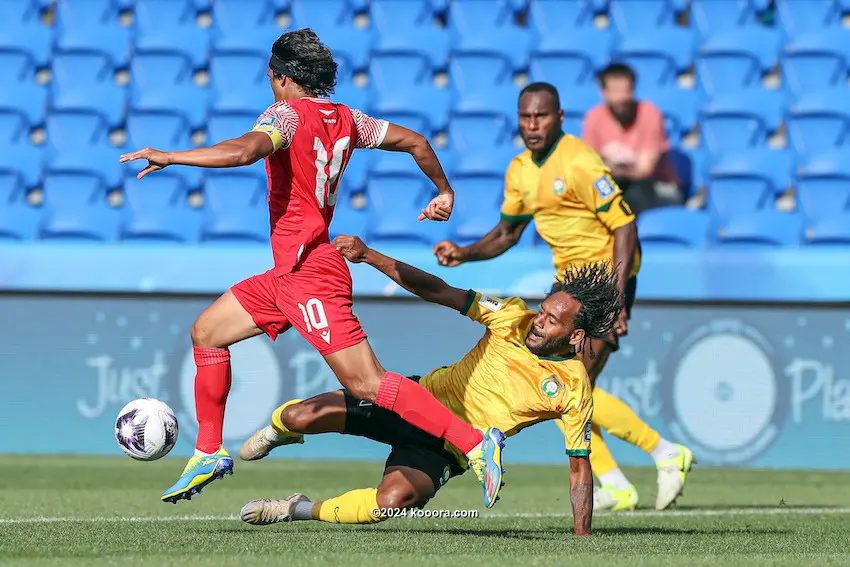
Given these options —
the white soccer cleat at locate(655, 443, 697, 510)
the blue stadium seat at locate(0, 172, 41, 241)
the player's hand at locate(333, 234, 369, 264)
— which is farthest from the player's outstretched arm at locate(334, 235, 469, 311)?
the blue stadium seat at locate(0, 172, 41, 241)

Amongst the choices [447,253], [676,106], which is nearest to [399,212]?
[676,106]

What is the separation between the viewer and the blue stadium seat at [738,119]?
11047 mm

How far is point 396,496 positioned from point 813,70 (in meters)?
7.51

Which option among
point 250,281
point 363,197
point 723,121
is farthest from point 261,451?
point 723,121

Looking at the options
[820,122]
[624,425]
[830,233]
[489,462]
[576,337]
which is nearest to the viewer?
[489,462]

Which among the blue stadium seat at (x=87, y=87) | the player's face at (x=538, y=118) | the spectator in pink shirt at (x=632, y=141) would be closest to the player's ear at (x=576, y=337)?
the player's face at (x=538, y=118)

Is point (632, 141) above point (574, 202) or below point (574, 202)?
above

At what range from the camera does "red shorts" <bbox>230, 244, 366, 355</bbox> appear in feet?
17.1

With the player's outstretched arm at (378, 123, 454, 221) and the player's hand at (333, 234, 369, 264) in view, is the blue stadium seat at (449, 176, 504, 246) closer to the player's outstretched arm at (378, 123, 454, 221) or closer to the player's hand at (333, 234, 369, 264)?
the player's outstretched arm at (378, 123, 454, 221)

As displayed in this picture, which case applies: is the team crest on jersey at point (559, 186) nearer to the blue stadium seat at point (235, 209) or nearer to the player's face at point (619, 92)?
the player's face at point (619, 92)

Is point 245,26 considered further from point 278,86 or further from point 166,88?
point 278,86

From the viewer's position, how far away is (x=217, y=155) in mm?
4641

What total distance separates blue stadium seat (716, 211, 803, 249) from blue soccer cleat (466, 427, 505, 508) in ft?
18.8

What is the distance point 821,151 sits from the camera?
11.0 meters
